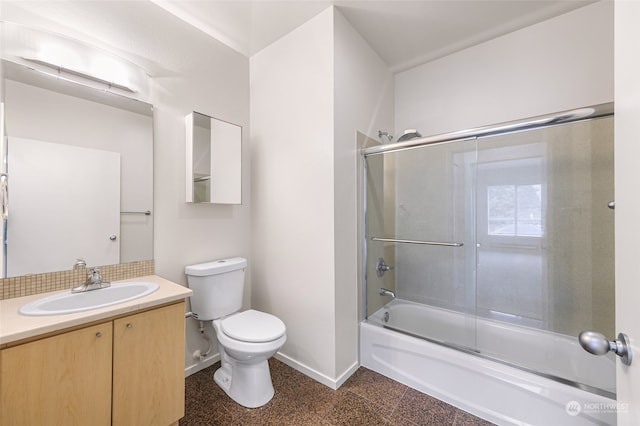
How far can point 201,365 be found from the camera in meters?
1.92

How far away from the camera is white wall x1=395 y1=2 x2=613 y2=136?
5.84 ft

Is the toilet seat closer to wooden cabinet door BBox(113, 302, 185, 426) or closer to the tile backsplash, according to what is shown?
wooden cabinet door BBox(113, 302, 185, 426)

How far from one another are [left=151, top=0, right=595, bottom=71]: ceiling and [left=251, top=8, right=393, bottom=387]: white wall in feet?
0.30

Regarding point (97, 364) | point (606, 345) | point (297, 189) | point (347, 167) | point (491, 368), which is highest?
point (347, 167)

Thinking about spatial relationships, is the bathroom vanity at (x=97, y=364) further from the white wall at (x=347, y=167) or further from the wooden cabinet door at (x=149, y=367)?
the white wall at (x=347, y=167)

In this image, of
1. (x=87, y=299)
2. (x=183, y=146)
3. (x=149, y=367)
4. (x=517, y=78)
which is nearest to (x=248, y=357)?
(x=149, y=367)

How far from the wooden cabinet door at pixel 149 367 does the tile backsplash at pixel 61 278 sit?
510mm

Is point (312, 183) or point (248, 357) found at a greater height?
point (312, 183)

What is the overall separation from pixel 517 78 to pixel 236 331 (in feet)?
9.16

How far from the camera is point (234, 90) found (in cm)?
216

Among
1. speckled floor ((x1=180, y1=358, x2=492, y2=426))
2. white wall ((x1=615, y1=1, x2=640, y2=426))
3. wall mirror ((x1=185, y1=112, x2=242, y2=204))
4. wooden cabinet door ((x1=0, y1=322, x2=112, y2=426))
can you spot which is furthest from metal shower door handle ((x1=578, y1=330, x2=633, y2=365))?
wall mirror ((x1=185, y1=112, x2=242, y2=204))

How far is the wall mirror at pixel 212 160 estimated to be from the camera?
1817 millimetres

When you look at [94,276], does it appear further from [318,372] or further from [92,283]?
[318,372]

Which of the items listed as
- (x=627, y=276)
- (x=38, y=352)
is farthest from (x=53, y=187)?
(x=627, y=276)
